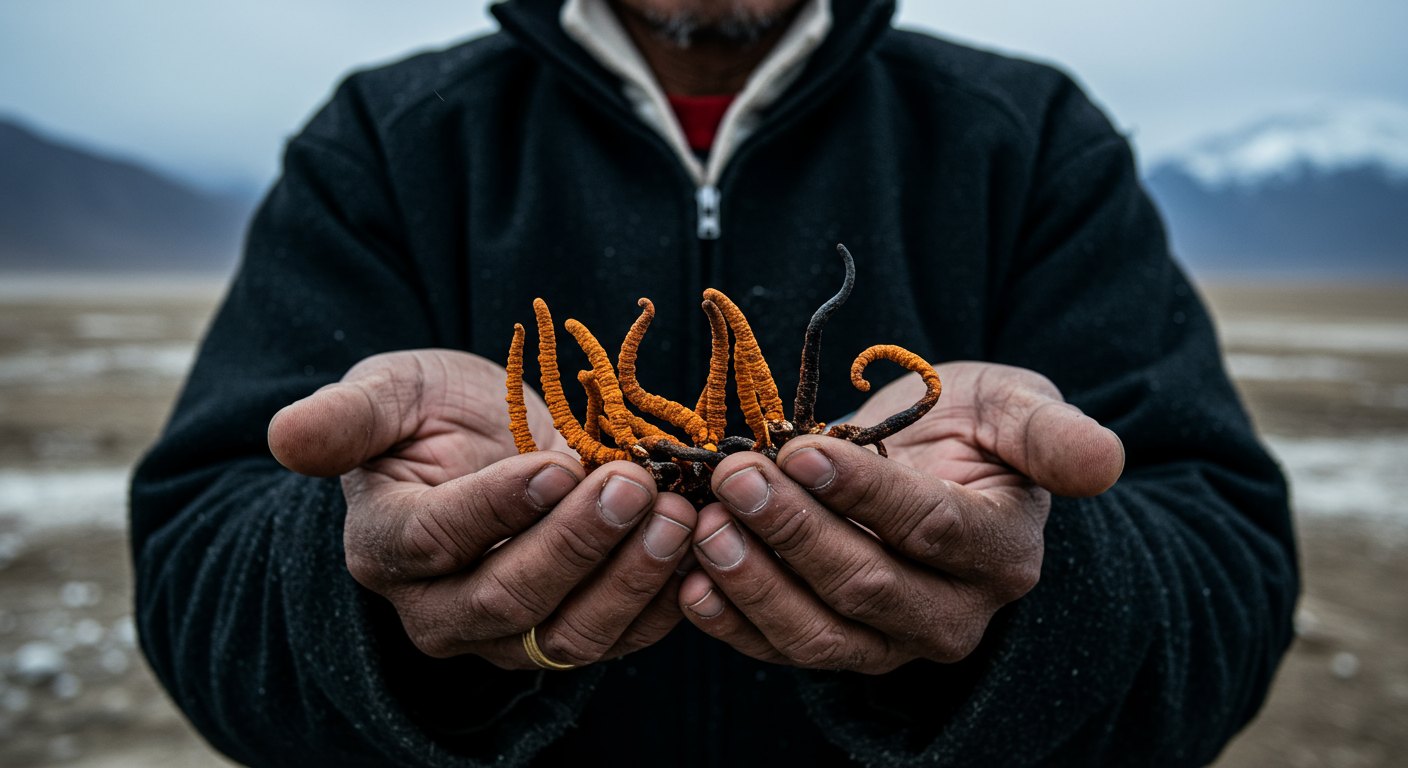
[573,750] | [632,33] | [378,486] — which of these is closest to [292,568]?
[378,486]

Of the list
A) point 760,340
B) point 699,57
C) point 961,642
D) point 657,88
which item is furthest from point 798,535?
point 699,57

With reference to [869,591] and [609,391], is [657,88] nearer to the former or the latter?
[609,391]

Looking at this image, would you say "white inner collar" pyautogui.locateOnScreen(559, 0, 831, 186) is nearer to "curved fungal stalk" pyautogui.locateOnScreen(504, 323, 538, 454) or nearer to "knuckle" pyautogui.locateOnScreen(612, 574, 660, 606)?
"curved fungal stalk" pyautogui.locateOnScreen(504, 323, 538, 454)

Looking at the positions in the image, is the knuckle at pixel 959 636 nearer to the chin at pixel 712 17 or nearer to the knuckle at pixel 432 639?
the knuckle at pixel 432 639

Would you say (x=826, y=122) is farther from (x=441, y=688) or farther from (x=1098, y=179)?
(x=441, y=688)

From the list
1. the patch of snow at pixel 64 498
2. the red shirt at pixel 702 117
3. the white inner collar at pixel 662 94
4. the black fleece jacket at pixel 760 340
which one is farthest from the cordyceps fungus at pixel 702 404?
the patch of snow at pixel 64 498

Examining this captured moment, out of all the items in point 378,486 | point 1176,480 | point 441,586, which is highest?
point 378,486
